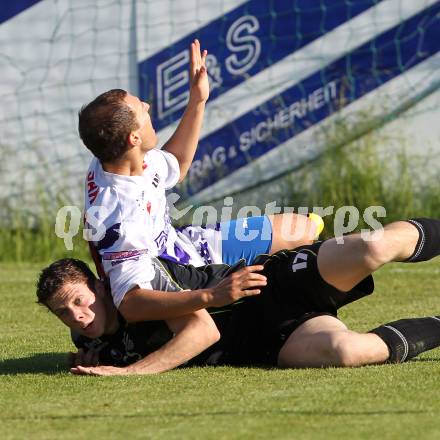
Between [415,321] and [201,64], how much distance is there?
1.71 meters

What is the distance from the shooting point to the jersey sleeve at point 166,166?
18.2 ft

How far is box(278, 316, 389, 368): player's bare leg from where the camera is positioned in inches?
192

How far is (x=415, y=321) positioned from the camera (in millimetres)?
5129

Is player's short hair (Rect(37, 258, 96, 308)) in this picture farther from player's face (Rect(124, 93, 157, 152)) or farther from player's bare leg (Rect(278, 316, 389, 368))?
player's bare leg (Rect(278, 316, 389, 368))

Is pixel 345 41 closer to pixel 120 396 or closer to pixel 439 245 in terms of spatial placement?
pixel 439 245

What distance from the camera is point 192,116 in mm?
5832

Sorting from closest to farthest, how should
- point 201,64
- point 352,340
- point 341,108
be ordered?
point 352,340 < point 201,64 < point 341,108

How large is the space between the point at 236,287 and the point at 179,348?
0.42 m

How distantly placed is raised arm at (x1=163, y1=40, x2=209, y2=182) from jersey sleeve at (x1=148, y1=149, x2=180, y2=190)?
3.7 inches

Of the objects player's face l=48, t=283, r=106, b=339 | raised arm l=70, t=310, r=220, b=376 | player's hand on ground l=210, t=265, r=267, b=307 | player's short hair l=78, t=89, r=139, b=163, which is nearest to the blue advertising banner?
player's short hair l=78, t=89, r=139, b=163

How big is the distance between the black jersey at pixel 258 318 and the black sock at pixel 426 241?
0.25 m

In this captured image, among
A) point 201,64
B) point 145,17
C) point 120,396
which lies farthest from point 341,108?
point 120,396

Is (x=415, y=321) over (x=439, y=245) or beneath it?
beneath

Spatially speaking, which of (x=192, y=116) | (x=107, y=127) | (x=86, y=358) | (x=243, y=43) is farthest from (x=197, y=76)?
(x=243, y=43)
